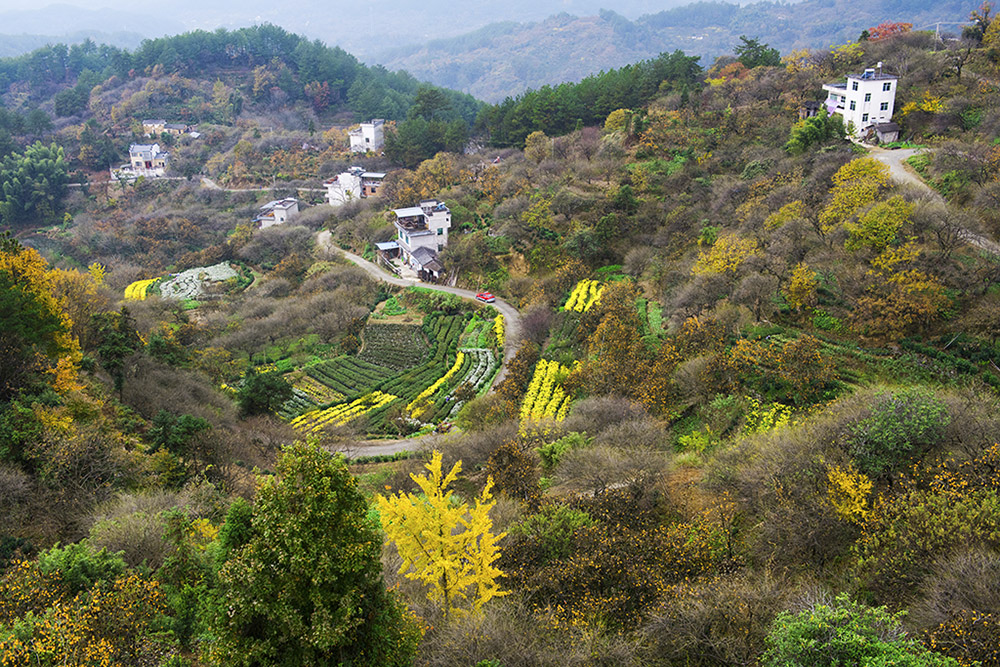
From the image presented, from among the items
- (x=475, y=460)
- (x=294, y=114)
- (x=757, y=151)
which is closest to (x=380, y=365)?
(x=475, y=460)

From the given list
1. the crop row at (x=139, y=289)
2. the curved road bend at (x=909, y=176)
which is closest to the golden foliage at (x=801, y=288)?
the curved road bend at (x=909, y=176)

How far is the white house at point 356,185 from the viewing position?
60.1 meters

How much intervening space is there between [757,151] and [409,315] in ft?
80.9

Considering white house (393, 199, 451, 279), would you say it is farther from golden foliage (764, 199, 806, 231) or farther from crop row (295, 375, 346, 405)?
golden foliage (764, 199, 806, 231)

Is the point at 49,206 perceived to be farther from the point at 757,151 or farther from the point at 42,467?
the point at 757,151

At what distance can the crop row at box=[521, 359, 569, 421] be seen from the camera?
82.7 feet

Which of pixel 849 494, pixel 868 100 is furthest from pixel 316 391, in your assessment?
pixel 868 100

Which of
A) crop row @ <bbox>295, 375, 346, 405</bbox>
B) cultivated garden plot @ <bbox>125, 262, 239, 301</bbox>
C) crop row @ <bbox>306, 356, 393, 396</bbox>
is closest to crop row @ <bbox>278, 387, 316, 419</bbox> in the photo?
crop row @ <bbox>295, 375, 346, 405</bbox>

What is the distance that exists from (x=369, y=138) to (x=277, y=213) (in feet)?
54.9

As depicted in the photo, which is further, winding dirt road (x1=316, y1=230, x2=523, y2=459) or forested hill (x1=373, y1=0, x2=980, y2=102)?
forested hill (x1=373, y1=0, x2=980, y2=102)

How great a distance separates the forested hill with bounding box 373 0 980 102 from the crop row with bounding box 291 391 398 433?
4794 inches

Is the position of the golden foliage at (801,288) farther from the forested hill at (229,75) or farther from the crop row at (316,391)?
the forested hill at (229,75)

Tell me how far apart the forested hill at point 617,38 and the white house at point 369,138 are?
3016 inches

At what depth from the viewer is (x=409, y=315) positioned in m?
40.2
